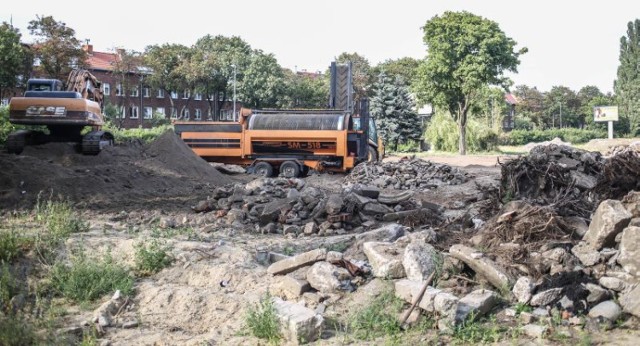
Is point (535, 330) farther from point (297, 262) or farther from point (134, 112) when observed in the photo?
point (134, 112)

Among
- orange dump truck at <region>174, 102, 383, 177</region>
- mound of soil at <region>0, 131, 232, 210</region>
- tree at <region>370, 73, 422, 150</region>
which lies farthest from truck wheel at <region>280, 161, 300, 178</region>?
tree at <region>370, 73, 422, 150</region>

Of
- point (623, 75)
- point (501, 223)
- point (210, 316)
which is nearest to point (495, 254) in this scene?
point (501, 223)

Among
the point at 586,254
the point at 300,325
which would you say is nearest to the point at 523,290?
the point at 586,254

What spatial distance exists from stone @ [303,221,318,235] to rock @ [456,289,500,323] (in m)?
4.23

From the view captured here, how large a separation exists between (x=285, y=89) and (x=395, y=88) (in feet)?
55.0

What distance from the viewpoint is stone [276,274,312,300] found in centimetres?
651

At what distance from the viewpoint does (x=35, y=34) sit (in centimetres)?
4500

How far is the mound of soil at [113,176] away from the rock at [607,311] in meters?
8.02

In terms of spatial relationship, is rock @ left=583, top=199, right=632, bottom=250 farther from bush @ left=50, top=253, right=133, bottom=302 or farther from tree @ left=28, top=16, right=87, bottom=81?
tree @ left=28, top=16, right=87, bottom=81

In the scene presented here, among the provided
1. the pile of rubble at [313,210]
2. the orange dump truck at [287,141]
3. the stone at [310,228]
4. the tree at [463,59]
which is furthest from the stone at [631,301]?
the tree at [463,59]

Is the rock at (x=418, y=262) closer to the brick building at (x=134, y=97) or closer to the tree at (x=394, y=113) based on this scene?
the tree at (x=394, y=113)

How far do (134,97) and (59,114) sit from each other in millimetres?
54226

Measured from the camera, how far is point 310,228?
9.98 metres

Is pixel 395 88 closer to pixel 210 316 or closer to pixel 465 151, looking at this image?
pixel 465 151
